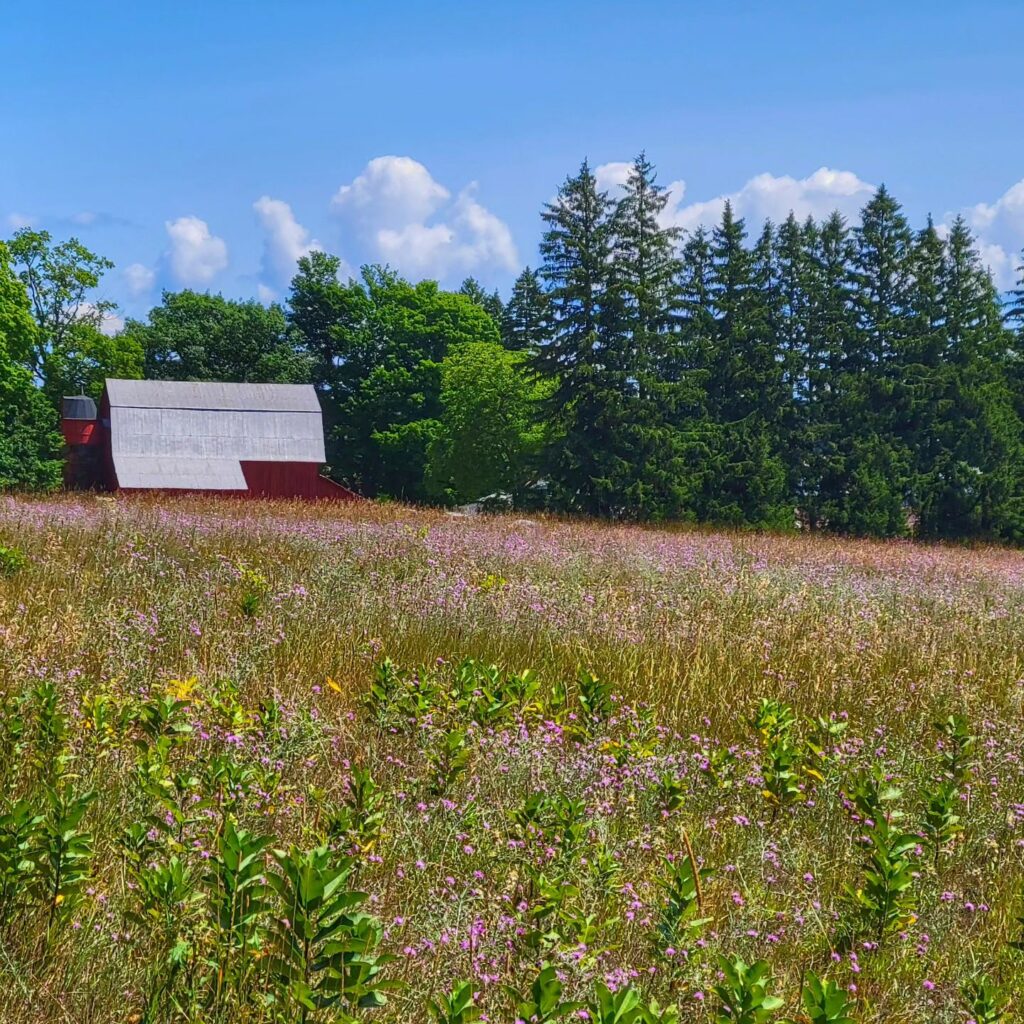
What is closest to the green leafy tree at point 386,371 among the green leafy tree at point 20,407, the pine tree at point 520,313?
the pine tree at point 520,313

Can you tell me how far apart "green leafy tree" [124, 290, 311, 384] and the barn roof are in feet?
35.5

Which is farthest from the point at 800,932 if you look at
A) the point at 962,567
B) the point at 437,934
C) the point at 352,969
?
the point at 962,567

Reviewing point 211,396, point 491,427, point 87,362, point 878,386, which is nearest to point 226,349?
point 87,362

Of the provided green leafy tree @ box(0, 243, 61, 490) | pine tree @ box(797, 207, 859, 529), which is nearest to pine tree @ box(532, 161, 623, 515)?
pine tree @ box(797, 207, 859, 529)

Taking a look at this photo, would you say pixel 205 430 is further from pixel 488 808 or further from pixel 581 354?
pixel 488 808

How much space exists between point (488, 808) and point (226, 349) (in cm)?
5110

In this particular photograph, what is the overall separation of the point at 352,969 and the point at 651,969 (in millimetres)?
897

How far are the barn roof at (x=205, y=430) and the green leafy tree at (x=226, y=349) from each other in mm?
10823

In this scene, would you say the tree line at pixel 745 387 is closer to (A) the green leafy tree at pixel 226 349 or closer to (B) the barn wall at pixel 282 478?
(B) the barn wall at pixel 282 478

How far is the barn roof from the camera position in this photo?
36469mm

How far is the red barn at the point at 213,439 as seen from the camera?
3647 cm

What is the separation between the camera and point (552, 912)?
265 centimetres

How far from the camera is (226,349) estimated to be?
51312 mm

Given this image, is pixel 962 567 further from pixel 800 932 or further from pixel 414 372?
pixel 414 372
